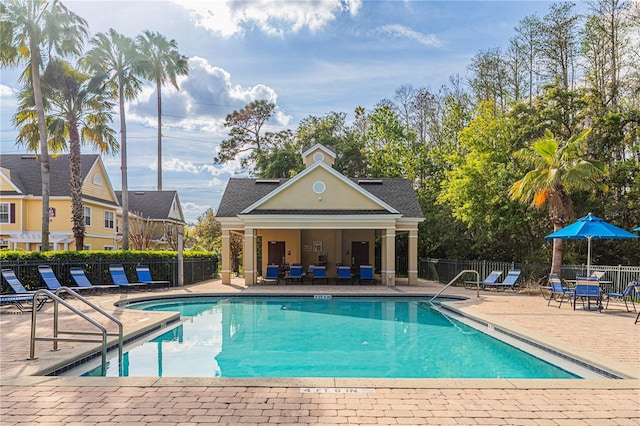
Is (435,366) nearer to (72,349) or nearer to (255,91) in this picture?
(72,349)

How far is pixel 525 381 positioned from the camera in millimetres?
6258

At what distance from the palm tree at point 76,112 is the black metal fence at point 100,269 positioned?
4108 mm

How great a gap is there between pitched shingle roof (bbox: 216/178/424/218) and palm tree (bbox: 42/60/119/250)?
7008 millimetres

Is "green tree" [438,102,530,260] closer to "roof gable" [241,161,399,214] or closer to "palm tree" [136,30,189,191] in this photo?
"roof gable" [241,161,399,214]

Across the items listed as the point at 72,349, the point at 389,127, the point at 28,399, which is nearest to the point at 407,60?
the point at 72,349

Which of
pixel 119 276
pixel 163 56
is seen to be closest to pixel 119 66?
pixel 163 56

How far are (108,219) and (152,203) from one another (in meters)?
7.72

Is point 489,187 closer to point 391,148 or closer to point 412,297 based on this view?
point 412,297

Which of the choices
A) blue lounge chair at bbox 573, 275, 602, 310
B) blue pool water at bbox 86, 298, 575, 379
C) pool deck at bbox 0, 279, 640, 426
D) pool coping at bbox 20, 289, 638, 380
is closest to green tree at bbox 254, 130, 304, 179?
pool coping at bbox 20, 289, 638, 380

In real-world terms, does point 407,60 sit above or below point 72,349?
above

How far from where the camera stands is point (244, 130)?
42.8m

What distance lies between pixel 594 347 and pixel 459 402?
15.2 feet

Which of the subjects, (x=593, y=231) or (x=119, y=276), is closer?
(x=593, y=231)

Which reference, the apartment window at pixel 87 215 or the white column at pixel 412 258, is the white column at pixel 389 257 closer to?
the white column at pixel 412 258
